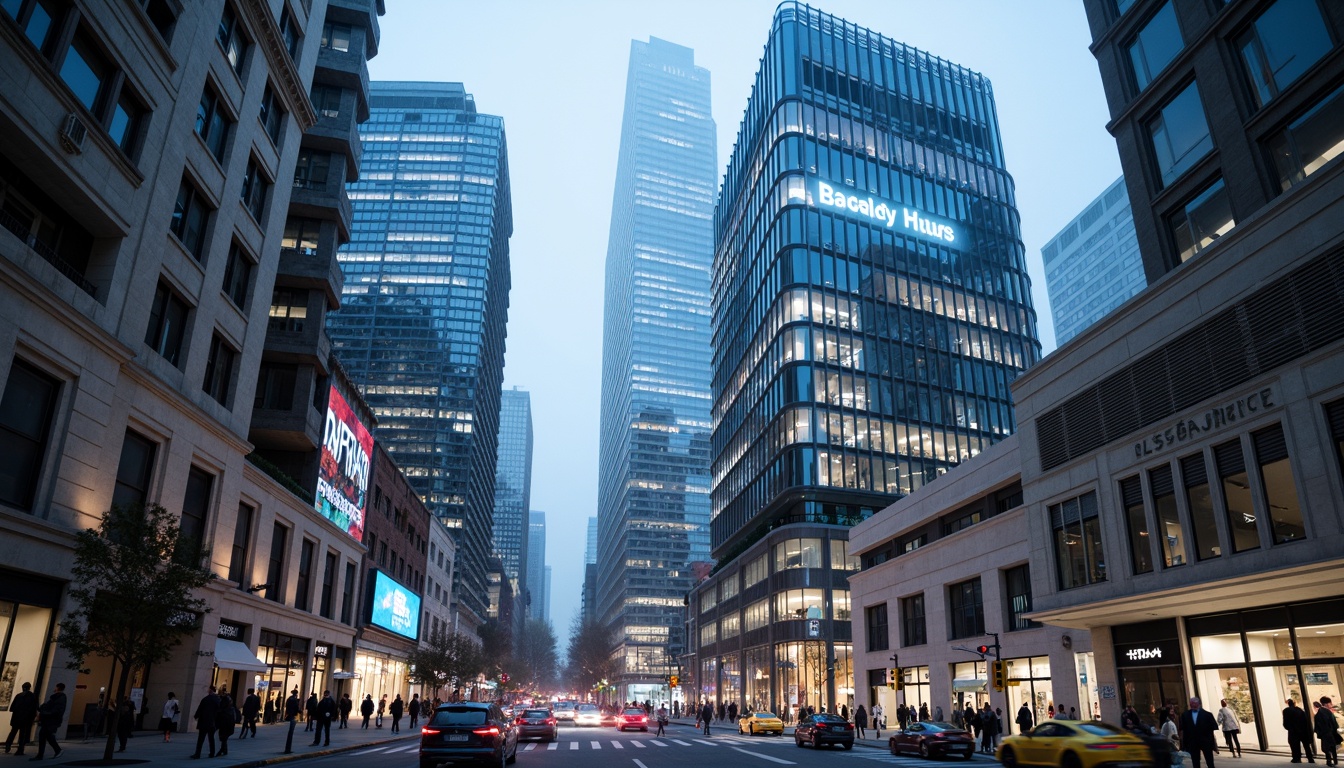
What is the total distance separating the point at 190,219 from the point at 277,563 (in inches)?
717

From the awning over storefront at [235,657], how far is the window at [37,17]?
2145 cm

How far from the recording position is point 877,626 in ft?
176

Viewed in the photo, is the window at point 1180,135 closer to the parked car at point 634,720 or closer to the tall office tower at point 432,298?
the parked car at point 634,720

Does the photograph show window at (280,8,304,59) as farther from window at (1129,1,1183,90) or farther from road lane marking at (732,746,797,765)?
window at (1129,1,1183,90)

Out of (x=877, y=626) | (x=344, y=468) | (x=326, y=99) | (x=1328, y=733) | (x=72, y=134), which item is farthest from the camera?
(x=877, y=626)

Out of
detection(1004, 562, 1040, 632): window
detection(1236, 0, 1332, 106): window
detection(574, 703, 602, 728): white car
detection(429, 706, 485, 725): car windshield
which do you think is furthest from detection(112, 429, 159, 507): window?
detection(1236, 0, 1332, 106): window

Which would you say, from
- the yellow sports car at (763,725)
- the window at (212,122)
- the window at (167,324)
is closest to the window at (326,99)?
the window at (212,122)

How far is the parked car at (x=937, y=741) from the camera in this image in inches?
1054

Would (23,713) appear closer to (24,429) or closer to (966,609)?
(24,429)

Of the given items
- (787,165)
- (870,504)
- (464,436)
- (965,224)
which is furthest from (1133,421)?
(464,436)

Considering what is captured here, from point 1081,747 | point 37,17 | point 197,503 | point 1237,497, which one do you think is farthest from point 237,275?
point 1237,497

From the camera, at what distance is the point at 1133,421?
27.6 metres

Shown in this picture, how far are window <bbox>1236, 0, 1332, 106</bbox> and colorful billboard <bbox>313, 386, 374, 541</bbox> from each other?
146 ft

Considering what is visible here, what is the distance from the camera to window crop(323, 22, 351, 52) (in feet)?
160
